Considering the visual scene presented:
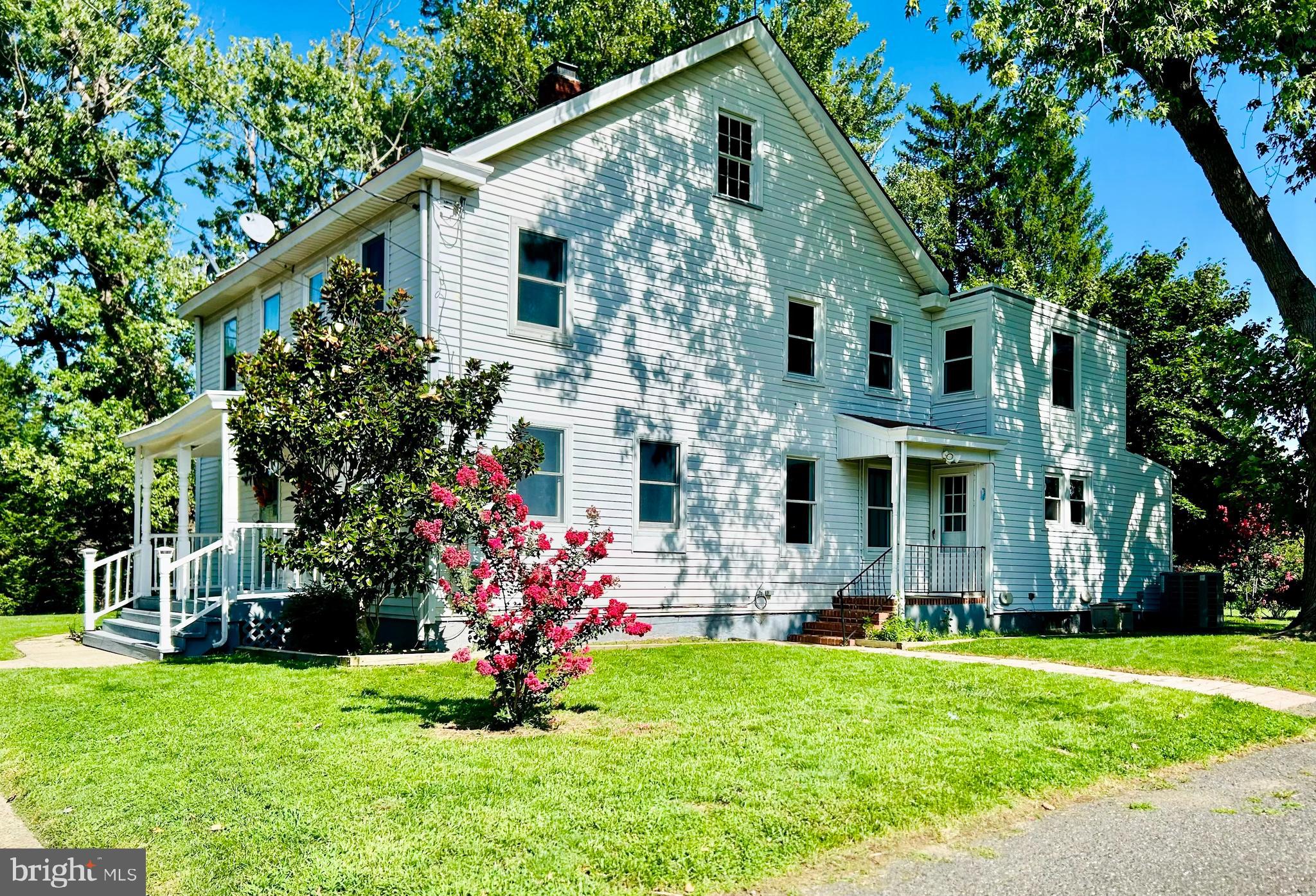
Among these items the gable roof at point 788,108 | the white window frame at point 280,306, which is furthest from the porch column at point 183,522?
the gable roof at point 788,108

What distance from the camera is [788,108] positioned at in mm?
17219

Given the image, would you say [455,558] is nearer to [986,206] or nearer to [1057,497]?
[1057,497]

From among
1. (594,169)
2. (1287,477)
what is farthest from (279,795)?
(1287,477)

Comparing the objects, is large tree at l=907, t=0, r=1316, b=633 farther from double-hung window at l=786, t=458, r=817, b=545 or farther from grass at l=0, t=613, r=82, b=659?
grass at l=0, t=613, r=82, b=659

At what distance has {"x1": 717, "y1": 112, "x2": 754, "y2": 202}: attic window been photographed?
16.4m

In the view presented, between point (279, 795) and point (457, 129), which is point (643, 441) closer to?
point (279, 795)

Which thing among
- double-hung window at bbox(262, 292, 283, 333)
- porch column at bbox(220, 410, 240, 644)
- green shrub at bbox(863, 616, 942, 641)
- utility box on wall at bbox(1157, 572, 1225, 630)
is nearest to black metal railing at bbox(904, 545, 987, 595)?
green shrub at bbox(863, 616, 942, 641)

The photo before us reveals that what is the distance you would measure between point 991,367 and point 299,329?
40.4 feet

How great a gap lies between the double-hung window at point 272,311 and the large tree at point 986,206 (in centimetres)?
2374

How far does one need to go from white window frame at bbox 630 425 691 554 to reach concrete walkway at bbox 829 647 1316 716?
11.6 ft

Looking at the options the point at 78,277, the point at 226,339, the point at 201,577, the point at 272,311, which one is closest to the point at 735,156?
the point at 272,311

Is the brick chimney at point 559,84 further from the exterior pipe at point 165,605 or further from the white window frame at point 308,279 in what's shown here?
the exterior pipe at point 165,605

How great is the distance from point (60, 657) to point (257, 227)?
256 inches

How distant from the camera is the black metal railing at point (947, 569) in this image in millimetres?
17375
